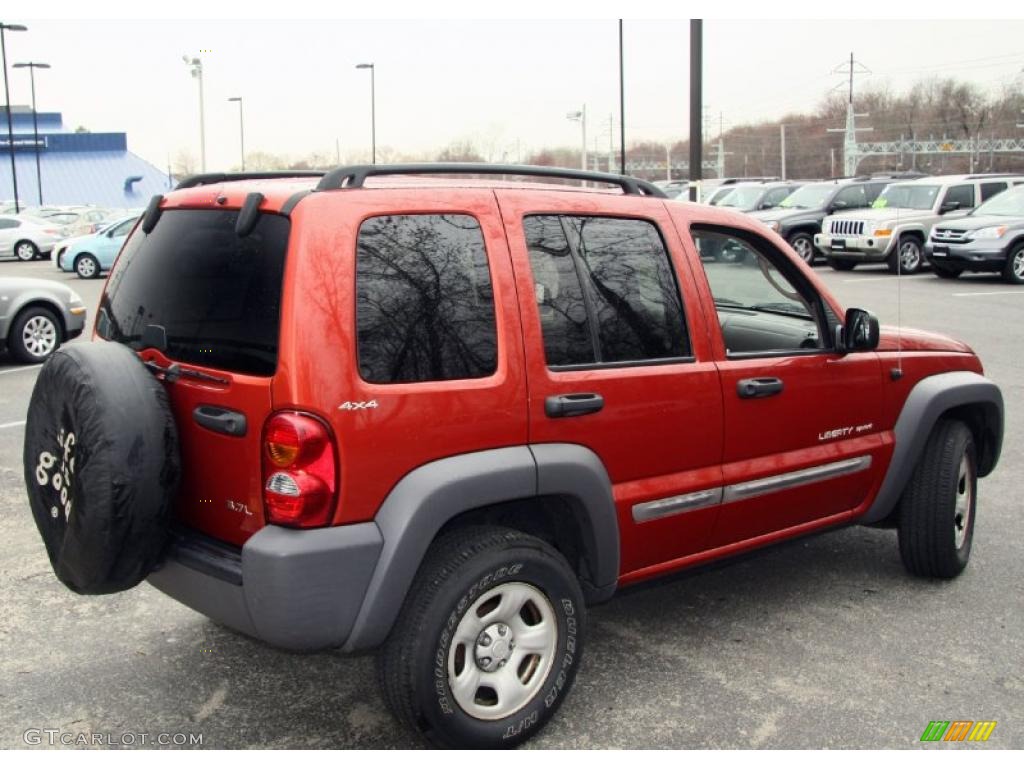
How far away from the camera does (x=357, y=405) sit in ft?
10.1

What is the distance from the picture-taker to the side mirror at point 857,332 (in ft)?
14.4

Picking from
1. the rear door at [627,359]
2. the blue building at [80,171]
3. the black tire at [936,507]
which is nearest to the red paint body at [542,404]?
the rear door at [627,359]

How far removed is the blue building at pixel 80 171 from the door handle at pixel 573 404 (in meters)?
80.0

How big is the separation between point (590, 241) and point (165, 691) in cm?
223

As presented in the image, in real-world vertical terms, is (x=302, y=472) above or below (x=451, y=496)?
above

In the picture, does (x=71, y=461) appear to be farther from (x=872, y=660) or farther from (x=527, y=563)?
(x=872, y=660)

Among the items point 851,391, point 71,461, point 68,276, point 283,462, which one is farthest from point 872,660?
point 68,276

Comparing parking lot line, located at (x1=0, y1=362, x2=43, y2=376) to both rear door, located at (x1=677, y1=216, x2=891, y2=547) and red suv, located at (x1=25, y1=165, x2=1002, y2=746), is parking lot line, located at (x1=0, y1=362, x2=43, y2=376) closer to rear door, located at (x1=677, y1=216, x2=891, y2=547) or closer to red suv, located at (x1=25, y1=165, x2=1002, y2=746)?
red suv, located at (x1=25, y1=165, x2=1002, y2=746)

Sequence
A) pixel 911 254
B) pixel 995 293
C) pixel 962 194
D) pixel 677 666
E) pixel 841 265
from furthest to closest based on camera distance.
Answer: pixel 841 265 < pixel 962 194 < pixel 911 254 < pixel 995 293 < pixel 677 666

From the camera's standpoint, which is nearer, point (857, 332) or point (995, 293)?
point (857, 332)

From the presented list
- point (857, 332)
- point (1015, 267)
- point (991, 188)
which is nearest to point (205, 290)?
point (857, 332)

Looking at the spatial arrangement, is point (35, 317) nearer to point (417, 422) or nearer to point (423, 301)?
point (423, 301)

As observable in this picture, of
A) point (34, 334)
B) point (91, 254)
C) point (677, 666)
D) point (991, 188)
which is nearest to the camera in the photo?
point (677, 666)

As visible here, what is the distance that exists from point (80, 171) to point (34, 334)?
3035 inches
